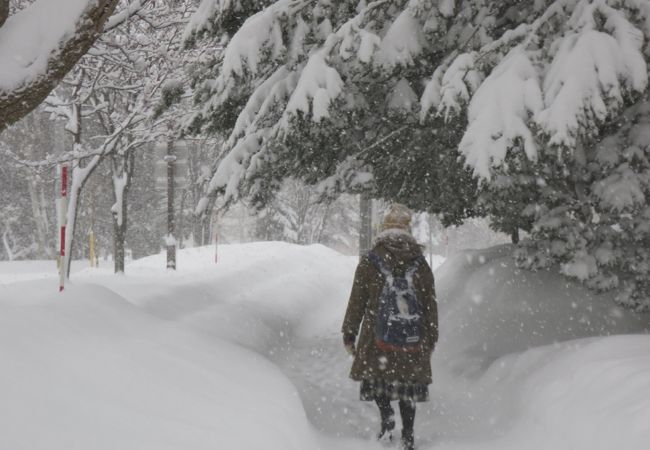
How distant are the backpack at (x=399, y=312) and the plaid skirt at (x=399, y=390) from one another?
Answer: 12.1 inches

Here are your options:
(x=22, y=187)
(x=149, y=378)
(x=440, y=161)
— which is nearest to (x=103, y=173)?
(x=22, y=187)

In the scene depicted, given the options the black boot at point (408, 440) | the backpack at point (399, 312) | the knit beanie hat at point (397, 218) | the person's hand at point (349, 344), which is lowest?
the black boot at point (408, 440)

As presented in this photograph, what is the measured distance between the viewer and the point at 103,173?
1276 inches

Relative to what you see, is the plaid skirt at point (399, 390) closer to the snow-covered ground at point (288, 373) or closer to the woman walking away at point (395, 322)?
the woman walking away at point (395, 322)

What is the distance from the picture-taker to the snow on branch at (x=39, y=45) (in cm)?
439

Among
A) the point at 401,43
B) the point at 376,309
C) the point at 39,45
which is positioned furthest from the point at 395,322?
the point at 39,45

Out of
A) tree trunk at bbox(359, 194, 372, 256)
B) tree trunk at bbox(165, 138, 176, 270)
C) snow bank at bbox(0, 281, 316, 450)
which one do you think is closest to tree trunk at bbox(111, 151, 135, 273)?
tree trunk at bbox(165, 138, 176, 270)

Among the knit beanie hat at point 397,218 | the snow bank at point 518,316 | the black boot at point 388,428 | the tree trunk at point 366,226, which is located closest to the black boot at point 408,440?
A: the black boot at point 388,428

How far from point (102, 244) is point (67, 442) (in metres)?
34.4

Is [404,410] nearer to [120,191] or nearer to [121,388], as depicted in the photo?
[121,388]

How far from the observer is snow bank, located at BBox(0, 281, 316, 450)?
3.02m

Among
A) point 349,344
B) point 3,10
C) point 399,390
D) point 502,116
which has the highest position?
point 3,10

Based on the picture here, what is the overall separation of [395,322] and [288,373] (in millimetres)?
3332

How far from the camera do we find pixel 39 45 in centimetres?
446
